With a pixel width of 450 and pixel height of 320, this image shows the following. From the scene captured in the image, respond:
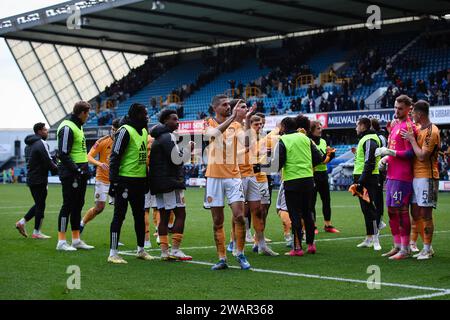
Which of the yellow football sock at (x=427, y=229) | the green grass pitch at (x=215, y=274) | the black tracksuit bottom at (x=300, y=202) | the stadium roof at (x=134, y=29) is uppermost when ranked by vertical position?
the stadium roof at (x=134, y=29)

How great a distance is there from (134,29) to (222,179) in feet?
129

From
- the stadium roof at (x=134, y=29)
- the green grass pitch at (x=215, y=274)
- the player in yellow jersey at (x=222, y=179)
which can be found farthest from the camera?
the stadium roof at (x=134, y=29)

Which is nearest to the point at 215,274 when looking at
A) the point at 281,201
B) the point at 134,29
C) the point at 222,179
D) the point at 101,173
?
the point at 222,179

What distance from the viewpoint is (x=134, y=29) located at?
47.2m

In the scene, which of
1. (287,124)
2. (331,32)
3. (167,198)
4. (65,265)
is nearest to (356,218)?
(287,124)

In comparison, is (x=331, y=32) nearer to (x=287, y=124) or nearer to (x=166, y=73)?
(x=166, y=73)

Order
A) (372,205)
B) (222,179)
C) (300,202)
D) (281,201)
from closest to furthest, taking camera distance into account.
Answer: (222,179), (300,202), (372,205), (281,201)

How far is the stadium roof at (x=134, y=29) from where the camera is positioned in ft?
132

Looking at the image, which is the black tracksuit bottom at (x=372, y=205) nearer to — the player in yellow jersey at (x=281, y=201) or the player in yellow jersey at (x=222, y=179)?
the player in yellow jersey at (x=281, y=201)

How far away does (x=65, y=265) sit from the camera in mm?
9750

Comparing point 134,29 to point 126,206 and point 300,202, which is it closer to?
point 300,202

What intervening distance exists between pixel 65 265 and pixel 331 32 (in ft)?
129

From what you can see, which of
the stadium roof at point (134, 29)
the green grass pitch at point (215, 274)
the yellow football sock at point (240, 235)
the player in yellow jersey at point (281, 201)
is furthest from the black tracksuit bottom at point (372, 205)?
the stadium roof at point (134, 29)

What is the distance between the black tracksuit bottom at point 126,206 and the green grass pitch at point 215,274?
1.22ft
